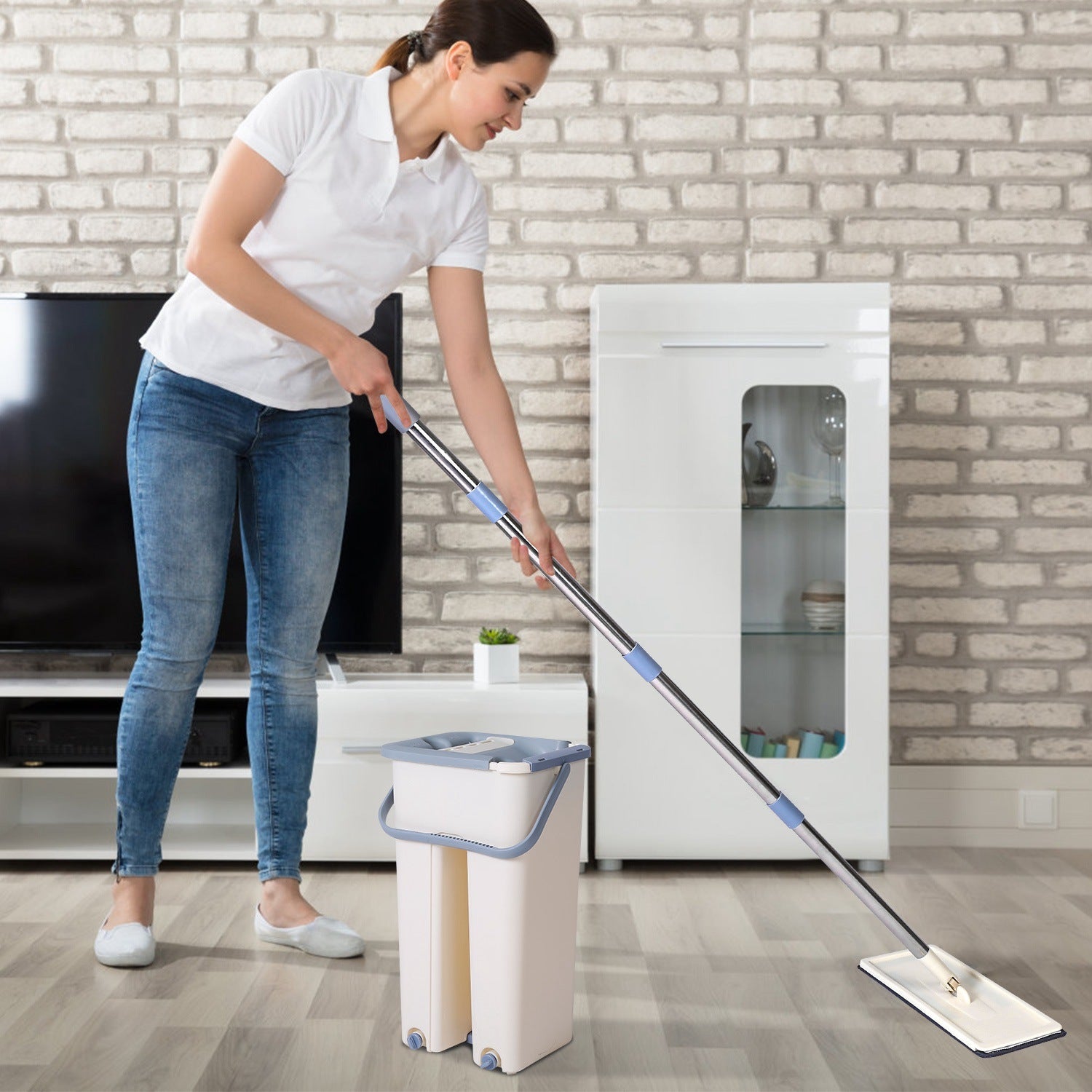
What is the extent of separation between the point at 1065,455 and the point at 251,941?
1979mm

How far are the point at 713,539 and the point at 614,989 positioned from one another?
967 millimetres

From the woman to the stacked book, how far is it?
84 centimetres

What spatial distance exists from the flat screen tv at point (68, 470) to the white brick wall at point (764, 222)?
229mm

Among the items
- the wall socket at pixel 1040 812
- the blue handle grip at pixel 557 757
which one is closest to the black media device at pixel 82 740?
the blue handle grip at pixel 557 757

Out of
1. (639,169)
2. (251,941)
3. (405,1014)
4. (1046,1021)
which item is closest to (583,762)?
(405,1014)

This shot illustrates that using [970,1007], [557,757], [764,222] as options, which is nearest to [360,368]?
[557,757]

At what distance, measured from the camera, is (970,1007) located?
54.5 inches

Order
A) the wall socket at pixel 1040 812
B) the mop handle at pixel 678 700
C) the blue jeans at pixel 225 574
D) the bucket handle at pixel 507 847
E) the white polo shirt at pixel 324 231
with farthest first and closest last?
1. the wall socket at pixel 1040 812
2. the blue jeans at pixel 225 574
3. the white polo shirt at pixel 324 231
4. the mop handle at pixel 678 700
5. the bucket handle at pixel 507 847

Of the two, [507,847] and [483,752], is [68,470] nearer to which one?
[483,752]

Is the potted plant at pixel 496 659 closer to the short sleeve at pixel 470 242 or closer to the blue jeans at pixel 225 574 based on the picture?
the blue jeans at pixel 225 574

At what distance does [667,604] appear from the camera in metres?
2.29

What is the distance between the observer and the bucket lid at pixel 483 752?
4.40 feet

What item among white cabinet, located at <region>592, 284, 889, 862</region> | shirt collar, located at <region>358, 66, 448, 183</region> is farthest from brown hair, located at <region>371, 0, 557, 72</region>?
white cabinet, located at <region>592, 284, 889, 862</region>

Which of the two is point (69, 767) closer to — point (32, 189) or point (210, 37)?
point (32, 189)
